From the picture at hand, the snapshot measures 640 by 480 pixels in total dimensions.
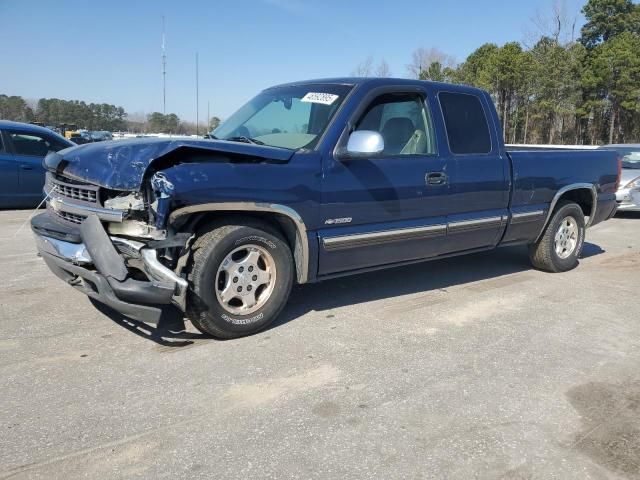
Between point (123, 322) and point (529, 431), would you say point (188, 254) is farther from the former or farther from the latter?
point (529, 431)

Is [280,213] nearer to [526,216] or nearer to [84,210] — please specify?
[84,210]

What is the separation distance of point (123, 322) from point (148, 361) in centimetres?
78

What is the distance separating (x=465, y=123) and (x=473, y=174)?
1.66 feet

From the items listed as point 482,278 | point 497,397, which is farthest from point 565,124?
point 497,397

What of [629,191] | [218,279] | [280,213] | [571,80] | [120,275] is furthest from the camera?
[571,80]

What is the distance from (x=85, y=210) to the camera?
3717mm

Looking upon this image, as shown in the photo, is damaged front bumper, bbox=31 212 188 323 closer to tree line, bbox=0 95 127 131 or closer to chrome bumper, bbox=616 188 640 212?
chrome bumper, bbox=616 188 640 212

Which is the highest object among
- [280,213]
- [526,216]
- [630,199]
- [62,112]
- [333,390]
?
[62,112]

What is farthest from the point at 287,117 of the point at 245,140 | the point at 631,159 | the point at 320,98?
the point at 631,159

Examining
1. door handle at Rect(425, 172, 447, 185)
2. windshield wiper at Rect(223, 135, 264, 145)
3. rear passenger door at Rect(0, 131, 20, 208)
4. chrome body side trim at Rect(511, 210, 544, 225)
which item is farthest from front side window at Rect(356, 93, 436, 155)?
rear passenger door at Rect(0, 131, 20, 208)

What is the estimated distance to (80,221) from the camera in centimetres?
386

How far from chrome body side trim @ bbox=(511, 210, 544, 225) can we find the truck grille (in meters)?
4.00

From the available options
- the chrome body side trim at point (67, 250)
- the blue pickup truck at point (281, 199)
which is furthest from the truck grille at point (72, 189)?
the chrome body side trim at point (67, 250)

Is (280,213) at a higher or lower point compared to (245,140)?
lower
